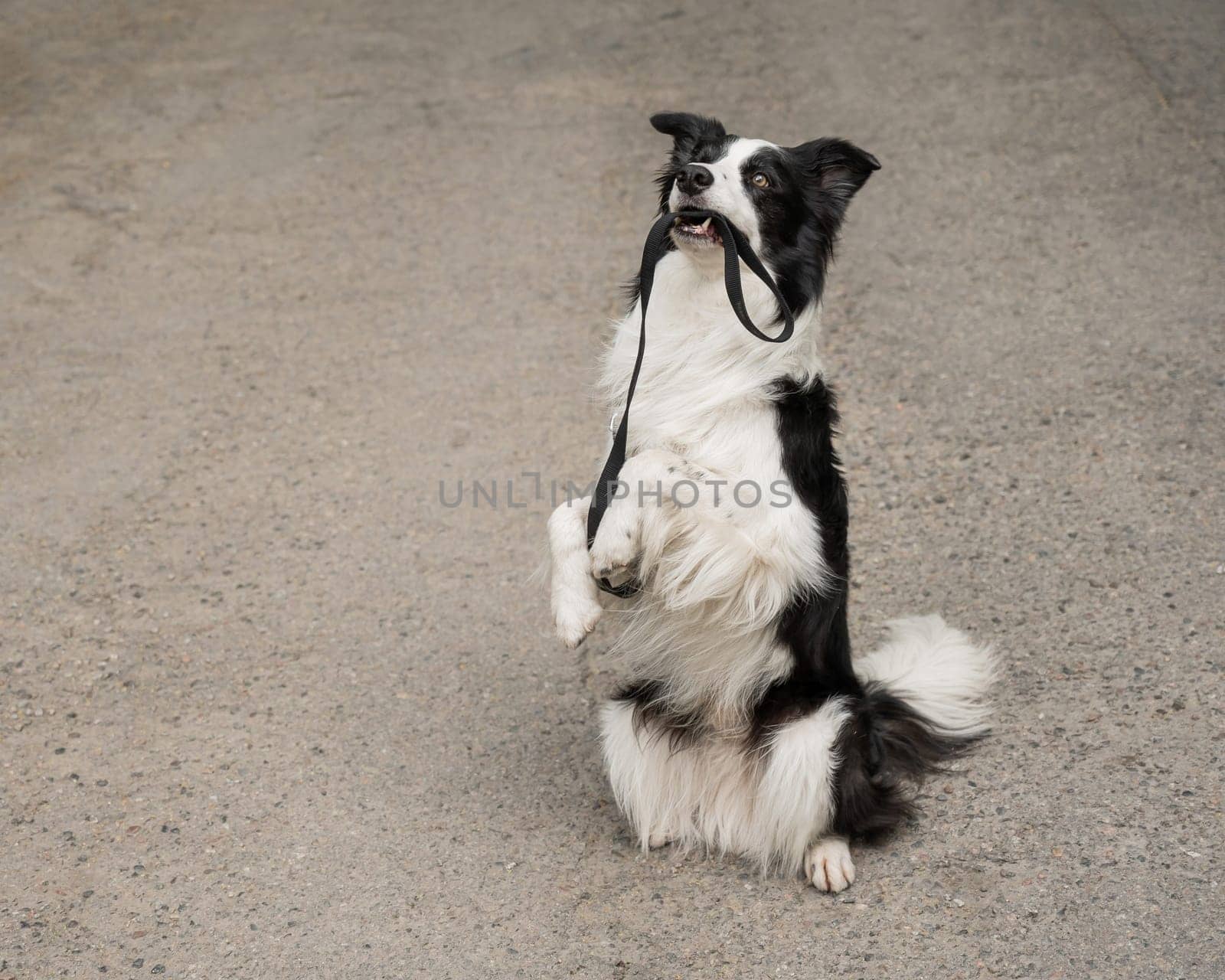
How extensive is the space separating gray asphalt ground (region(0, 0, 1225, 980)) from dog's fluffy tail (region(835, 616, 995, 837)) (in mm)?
109

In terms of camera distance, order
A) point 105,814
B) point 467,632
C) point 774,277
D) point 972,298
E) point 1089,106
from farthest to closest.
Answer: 1. point 1089,106
2. point 972,298
3. point 467,632
4. point 105,814
5. point 774,277

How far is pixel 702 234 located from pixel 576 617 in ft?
3.29

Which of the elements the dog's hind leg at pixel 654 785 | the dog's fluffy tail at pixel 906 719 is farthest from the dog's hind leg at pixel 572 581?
the dog's fluffy tail at pixel 906 719

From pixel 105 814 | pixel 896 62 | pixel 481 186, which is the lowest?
pixel 105 814

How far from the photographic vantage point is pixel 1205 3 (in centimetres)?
837

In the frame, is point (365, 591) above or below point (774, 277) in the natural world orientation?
below

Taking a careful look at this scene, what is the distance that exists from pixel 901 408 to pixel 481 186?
124 inches

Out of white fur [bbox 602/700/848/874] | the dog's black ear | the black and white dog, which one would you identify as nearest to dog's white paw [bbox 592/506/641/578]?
the black and white dog

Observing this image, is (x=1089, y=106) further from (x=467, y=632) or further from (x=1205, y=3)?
(x=467, y=632)

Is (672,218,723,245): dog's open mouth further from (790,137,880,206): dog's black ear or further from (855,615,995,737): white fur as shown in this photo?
(855,615,995,737): white fur

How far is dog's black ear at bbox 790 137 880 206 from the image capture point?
317 cm

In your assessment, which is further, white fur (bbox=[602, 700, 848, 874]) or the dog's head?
white fur (bbox=[602, 700, 848, 874])

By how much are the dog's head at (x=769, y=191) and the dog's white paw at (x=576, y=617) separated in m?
0.91

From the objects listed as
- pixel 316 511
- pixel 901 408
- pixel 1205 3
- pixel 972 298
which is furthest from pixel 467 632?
pixel 1205 3
